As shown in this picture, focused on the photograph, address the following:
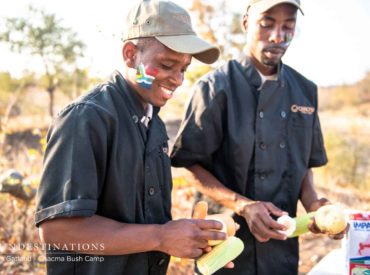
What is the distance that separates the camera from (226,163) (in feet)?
7.95

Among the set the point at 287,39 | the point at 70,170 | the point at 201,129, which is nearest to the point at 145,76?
the point at 70,170

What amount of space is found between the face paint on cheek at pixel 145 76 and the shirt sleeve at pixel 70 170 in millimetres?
340

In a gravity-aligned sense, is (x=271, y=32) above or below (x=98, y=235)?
above

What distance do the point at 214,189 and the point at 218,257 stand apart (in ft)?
2.29

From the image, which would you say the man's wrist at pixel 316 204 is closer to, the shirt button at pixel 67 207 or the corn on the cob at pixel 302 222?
the corn on the cob at pixel 302 222

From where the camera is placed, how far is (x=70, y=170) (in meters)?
1.49

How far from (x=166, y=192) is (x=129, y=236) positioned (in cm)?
42

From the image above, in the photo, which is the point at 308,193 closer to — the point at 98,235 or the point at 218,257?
the point at 218,257

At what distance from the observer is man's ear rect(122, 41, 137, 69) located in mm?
1822

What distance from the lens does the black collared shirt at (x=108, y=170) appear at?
1.50 meters

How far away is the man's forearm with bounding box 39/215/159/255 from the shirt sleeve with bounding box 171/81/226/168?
2.75 ft

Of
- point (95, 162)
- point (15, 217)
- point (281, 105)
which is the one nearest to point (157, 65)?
point (95, 162)

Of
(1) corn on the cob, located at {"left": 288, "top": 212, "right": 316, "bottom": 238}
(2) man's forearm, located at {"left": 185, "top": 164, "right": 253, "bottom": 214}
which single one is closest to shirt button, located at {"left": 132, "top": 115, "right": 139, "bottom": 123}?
(2) man's forearm, located at {"left": 185, "top": 164, "right": 253, "bottom": 214}

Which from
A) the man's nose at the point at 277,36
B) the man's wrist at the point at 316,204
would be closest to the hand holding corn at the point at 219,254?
the man's wrist at the point at 316,204
